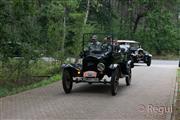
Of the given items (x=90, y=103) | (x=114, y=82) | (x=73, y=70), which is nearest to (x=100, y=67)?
(x=114, y=82)

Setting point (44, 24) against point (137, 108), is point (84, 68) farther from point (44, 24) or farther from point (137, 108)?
point (44, 24)

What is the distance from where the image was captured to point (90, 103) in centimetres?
1321

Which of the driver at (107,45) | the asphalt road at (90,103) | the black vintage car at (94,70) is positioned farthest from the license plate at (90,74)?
the driver at (107,45)

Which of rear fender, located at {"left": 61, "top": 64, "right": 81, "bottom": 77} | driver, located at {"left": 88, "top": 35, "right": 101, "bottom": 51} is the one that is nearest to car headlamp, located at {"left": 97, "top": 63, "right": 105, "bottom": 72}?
rear fender, located at {"left": 61, "top": 64, "right": 81, "bottom": 77}

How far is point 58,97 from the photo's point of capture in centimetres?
1446

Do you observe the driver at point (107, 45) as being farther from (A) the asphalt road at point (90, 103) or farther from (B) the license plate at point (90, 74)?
(A) the asphalt road at point (90, 103)

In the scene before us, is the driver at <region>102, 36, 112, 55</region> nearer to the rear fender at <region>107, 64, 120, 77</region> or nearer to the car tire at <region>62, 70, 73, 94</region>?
the rear fender at <region>107, 64, 120, 77</region>

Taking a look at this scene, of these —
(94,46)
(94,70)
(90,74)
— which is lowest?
(90,74)

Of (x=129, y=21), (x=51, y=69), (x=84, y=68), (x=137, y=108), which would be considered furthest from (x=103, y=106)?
(x=129, y=21)

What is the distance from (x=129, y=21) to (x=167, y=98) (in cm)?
Result: 4470

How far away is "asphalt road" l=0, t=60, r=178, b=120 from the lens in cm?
1115

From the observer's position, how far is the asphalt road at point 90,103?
11148mm

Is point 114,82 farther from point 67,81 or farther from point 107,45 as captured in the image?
point 107,45

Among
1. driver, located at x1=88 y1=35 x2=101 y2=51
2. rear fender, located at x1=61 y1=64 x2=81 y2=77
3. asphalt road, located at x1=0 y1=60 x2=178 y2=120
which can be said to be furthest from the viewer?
driver, located at x1=88 y1=35 x2=101 y2=51
